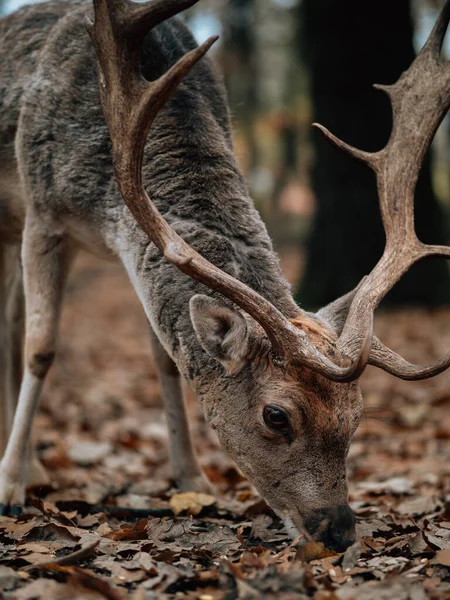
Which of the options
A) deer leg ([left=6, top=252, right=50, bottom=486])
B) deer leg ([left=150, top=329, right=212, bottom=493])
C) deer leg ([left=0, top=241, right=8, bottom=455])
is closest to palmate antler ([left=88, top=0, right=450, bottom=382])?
deer leg ([left=150, top=329, right=212, bottom=493])

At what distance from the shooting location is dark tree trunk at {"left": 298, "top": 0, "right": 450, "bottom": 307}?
42.2 feet

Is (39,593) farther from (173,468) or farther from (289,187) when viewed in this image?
(289,187)

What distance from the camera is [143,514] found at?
17.9 feet

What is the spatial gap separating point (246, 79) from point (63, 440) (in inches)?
1331

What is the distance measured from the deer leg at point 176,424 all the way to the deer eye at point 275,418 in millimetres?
1932

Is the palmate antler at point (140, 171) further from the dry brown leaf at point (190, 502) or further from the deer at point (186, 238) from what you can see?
the dry brown leaf at point (190, 502)

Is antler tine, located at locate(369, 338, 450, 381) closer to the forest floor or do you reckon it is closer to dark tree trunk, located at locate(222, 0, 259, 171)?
the forest floor

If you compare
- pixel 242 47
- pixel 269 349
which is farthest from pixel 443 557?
pixel 242 47

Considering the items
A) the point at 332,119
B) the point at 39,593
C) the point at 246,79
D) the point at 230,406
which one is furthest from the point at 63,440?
the point at 246,79

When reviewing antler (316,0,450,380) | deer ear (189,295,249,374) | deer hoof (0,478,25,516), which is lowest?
deer hoof (0,478,25,516)

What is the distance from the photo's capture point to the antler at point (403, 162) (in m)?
4.90

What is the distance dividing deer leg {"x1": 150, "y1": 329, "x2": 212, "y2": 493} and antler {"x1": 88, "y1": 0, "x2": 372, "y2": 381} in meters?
1.68

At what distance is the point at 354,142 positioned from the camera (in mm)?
12844

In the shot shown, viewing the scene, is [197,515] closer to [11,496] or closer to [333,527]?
[11,496]
